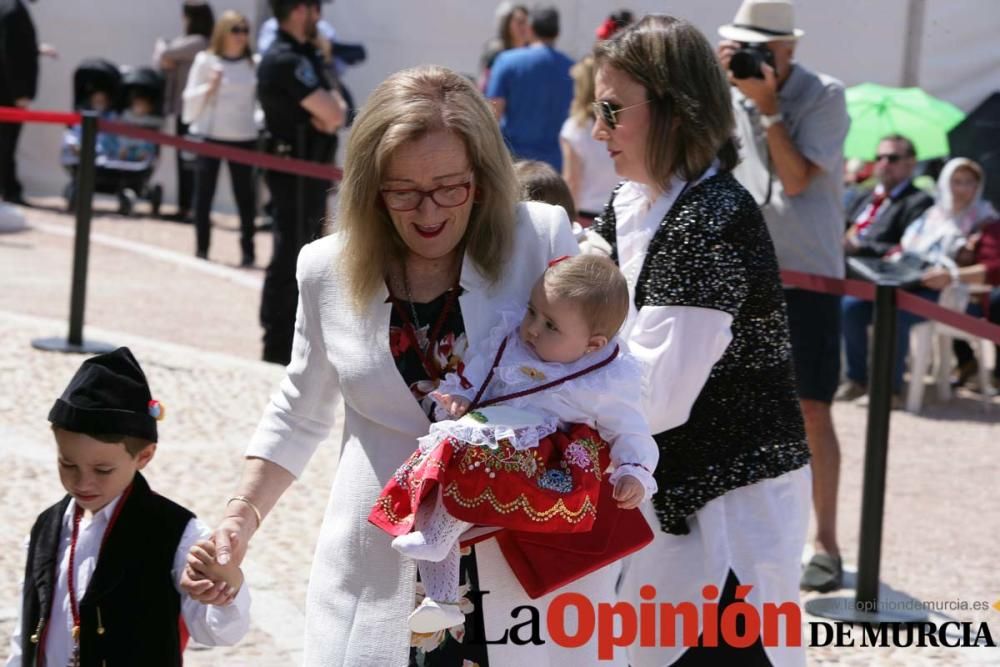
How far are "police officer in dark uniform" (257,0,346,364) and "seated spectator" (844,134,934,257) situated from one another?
133 inches

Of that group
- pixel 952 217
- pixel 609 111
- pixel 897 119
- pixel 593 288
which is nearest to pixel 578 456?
pixel 593 288

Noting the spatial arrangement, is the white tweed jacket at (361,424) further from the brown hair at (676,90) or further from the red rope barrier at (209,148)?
the red rope barrier at (209,148)

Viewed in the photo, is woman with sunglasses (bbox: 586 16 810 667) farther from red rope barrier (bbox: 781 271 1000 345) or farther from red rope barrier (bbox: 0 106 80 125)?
red rope barrier (bbox: 0 106 80 125)

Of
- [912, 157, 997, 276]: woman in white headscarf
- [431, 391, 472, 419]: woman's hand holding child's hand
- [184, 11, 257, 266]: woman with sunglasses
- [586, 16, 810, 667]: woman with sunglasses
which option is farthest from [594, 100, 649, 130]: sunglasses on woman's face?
[184, 11, 257, 266]: woman with sunglasses

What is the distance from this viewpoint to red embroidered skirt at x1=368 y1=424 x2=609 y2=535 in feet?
8.67

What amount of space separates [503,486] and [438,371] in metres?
0.29

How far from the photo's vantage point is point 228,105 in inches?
502

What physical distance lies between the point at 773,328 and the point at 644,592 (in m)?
0.61

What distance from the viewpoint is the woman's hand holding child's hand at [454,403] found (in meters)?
2.72

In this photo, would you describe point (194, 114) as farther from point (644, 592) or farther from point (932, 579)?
point (644, 592)

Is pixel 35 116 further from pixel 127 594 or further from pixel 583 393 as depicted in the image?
pixel 583 393

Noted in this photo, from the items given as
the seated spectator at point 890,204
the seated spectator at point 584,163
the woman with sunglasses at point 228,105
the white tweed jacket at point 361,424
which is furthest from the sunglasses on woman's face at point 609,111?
the woman with sunglasses at point 228,105

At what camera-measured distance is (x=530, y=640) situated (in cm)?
278

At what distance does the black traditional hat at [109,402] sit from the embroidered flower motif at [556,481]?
3.26ft
